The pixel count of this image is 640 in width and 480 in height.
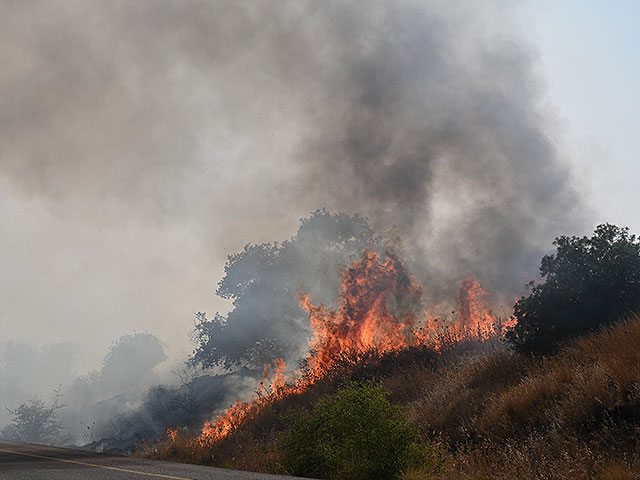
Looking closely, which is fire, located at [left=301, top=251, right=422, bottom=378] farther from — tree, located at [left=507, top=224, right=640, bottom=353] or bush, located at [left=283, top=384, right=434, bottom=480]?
bush, located at [left=283, top=384, right=434, bottom=480]

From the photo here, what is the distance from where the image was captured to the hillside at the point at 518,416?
7723mm

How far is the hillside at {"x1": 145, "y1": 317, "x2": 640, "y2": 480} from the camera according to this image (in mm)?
7723

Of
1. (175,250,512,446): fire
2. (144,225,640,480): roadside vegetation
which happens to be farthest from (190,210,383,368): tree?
(144,225,640,480): roadside vegetation

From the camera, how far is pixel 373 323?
2577 centimetres

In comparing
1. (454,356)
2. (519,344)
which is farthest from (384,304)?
(519,344)

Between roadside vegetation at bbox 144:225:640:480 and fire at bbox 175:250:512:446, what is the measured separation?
2531mm

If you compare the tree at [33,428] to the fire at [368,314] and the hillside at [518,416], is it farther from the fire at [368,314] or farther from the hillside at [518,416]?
the hillside at [518,416]

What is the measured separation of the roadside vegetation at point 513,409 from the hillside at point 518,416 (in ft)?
0.12

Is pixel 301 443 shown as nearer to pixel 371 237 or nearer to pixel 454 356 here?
pixel 454 356

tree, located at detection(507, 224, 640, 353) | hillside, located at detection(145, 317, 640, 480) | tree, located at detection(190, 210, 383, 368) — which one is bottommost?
hillside, located at detection(145, 317, 640, 480)

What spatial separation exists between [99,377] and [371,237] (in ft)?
298

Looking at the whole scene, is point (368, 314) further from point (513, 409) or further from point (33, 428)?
point (33, 428)

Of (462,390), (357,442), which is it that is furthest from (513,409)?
(357,442)

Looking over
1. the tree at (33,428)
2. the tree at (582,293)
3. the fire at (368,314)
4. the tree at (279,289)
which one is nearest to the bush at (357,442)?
the tree at (582,293)
